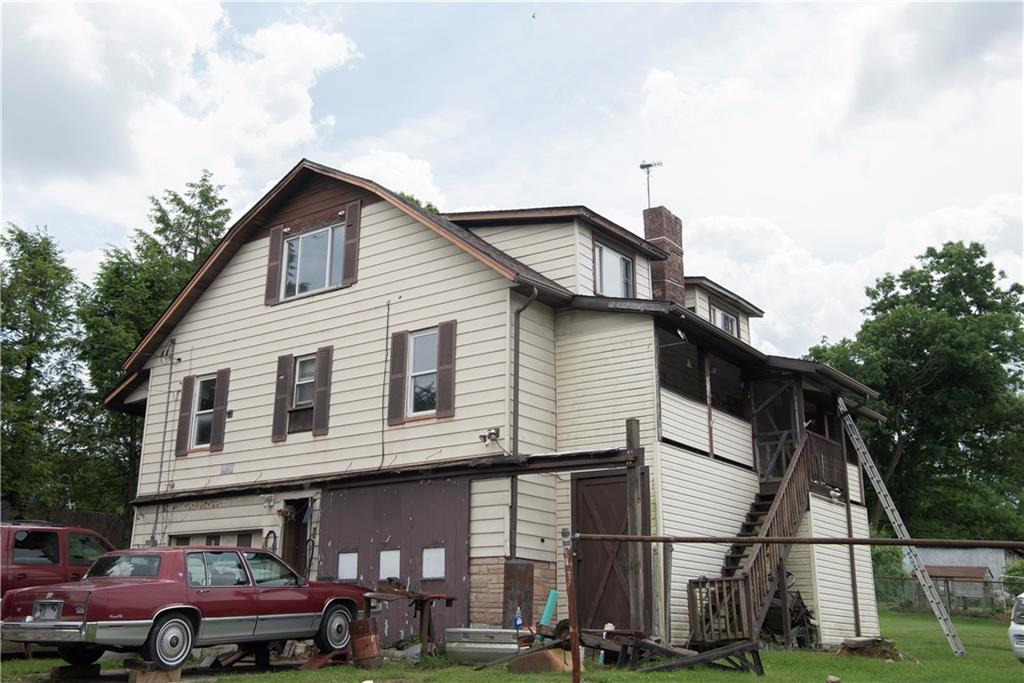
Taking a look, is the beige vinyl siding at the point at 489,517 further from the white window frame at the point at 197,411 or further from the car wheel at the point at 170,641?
the white window frame at the point at 197,411

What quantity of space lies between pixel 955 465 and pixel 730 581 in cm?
2880

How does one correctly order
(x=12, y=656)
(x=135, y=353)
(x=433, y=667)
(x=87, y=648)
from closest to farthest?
(x=87, y=648), (x=433, y=667), (x=12, y=656), (x=135, y=353)

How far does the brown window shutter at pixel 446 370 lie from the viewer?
17.9 metres

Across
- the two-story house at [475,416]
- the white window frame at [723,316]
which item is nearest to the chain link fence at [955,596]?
the white window frame at [723,316]

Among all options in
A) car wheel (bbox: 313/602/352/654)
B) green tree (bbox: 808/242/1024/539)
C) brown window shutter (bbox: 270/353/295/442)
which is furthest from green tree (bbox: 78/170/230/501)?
green tree (bbox: 808/242/1024/539)

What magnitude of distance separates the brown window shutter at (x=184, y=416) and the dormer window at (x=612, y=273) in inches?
389

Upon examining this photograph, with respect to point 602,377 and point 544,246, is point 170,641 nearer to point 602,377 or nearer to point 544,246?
point 602,377

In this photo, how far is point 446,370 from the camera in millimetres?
18172

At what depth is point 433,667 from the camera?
14.0 metres

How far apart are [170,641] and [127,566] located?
1.33 meters

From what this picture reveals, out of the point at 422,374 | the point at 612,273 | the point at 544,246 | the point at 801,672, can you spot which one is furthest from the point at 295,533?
the point at 801,672

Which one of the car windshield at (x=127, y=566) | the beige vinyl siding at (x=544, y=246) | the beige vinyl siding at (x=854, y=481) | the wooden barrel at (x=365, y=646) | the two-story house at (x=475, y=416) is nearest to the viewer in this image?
the car windshield at (x=127, y=566)

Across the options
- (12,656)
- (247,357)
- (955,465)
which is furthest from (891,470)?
(12,656)

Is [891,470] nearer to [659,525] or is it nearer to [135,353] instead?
[659,525]
